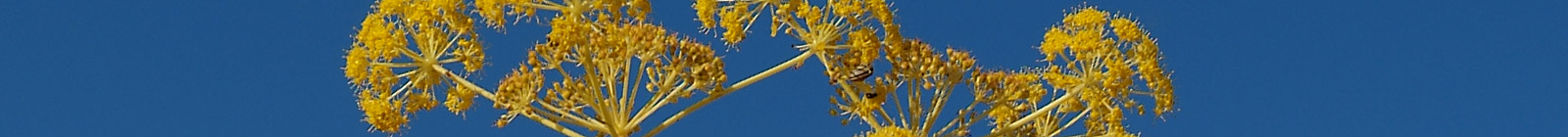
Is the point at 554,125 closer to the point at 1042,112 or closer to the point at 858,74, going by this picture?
the point at 858,74

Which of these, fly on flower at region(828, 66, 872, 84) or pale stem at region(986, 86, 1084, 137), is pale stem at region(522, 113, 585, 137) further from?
pale stem at region(986, 86, 1084, 137)

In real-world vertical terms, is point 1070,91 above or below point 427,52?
below

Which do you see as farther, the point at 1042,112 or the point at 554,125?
the point at 1042,112

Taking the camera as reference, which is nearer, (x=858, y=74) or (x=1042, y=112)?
(x=858, y=74)

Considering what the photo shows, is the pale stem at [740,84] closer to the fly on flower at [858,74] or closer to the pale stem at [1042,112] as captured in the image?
the fly on flower at [858,74]

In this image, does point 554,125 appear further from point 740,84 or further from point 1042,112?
point 1042,112

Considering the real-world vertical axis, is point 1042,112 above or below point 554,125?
below

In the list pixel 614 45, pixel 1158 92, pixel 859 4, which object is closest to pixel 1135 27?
pixel 1158 92

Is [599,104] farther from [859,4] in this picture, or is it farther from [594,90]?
[859,4]

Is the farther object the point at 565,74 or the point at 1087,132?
the point at 1087,132

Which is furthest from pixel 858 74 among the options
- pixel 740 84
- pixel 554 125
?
pixel 554 125

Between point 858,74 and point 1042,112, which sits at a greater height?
point 858,74
